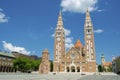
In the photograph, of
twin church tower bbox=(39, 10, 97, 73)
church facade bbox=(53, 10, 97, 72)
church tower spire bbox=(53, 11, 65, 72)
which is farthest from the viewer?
church tower spire bbox=(53, 11, 65, 72)

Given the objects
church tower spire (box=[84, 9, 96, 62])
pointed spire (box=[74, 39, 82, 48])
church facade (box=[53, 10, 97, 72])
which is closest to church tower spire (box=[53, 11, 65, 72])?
church facade (box=[53, 10, 97, 72])

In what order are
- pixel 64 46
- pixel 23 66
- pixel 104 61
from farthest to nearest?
pixel 104 61, pixel 64 46, pixel 23 66

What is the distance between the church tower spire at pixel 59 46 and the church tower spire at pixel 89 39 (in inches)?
419

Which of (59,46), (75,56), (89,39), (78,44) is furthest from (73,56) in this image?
(78,44)

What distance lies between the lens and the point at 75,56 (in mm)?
80938

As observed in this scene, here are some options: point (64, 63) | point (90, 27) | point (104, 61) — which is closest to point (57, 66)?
point (64, 63)

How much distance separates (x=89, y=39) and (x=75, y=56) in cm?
929

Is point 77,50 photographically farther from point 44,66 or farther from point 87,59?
point 44,66

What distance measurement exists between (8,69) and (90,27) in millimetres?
42884

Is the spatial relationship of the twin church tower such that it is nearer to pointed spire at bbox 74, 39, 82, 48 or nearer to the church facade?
the church facade

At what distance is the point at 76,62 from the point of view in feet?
262

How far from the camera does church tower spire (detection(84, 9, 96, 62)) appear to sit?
254 feet

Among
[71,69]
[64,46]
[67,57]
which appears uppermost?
[64,46]

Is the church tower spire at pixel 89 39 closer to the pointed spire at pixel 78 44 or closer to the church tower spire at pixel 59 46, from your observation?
the church tower spire at pixel 59 46
